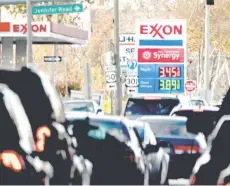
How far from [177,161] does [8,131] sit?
31.4ft

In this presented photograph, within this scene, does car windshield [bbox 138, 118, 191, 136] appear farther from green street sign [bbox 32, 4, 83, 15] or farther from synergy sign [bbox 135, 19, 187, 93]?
synergy sign [bbox 135, 19, 187, 93]

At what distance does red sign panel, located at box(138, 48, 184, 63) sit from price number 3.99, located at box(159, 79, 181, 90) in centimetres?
94

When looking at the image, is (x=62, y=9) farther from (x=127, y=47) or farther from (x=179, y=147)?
(x=179, y=147)

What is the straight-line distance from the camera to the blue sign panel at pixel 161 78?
137ft

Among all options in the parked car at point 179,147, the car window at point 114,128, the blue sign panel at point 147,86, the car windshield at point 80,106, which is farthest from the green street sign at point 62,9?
the car window at point 114,128

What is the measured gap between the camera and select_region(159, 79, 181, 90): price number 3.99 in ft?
136

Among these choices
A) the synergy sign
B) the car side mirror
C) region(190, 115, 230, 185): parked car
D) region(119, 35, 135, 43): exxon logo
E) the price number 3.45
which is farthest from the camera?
region(119, 35, 135, 43): exxon logo

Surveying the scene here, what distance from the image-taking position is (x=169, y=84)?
137 ft

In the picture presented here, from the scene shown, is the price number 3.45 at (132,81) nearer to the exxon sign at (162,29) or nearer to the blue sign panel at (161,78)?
the blue sign panel at (161,78)

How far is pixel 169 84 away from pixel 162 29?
2397mm

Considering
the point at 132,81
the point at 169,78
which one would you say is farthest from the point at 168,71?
the point at 132,81

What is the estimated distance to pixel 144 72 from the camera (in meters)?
42.1

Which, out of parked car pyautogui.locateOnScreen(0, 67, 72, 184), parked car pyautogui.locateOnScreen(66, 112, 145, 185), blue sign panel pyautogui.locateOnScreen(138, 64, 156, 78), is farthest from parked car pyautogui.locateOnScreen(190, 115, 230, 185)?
blue sign panel pyautogui.locateOnScreen(138, 64, 156, 78)

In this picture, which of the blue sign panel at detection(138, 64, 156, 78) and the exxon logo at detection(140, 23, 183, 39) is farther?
the exxon logo at detection(140, 23, 183, 39)
